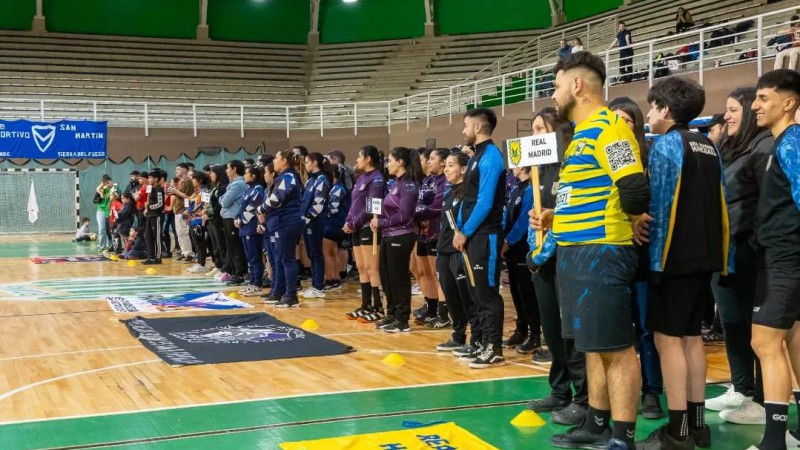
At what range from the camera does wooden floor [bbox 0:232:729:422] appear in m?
5.48

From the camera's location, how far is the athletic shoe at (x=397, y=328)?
8.17 m

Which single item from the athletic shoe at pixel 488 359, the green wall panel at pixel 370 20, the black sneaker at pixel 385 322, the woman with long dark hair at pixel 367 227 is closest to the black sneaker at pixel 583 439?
the athletic shoe at pixel 488 359

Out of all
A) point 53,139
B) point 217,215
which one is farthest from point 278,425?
point 53,139

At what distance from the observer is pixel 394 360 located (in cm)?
664

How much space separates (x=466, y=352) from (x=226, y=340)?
222cm

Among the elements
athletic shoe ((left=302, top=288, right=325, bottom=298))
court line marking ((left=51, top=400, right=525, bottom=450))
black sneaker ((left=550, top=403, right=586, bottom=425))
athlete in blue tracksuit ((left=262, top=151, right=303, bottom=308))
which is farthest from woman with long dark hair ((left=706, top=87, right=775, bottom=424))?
athletic shoe ((left=302, top=288, right=325, bottom=298))

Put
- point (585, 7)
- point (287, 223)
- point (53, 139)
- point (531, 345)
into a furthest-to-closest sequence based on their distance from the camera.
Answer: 1. point (585, 7)
2. point (53, 139)
3. point (287, 223)
4. point (531, 345)

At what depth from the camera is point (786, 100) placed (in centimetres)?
415

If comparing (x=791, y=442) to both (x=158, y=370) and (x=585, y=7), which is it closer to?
(x=158, y=370)

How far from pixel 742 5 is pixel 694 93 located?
16495 mm

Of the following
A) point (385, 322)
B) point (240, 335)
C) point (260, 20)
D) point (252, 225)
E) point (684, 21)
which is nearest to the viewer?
point (240, 335)

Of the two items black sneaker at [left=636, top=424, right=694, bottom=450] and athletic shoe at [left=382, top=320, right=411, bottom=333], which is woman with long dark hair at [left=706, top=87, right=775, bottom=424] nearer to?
black sneaker at [left=636, top=424, right=694, bottom=450]

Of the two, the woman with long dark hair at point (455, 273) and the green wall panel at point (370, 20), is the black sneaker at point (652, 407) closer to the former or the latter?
the woman with long dark hair at point (455, 273)

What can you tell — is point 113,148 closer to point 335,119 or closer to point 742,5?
point 335,119
